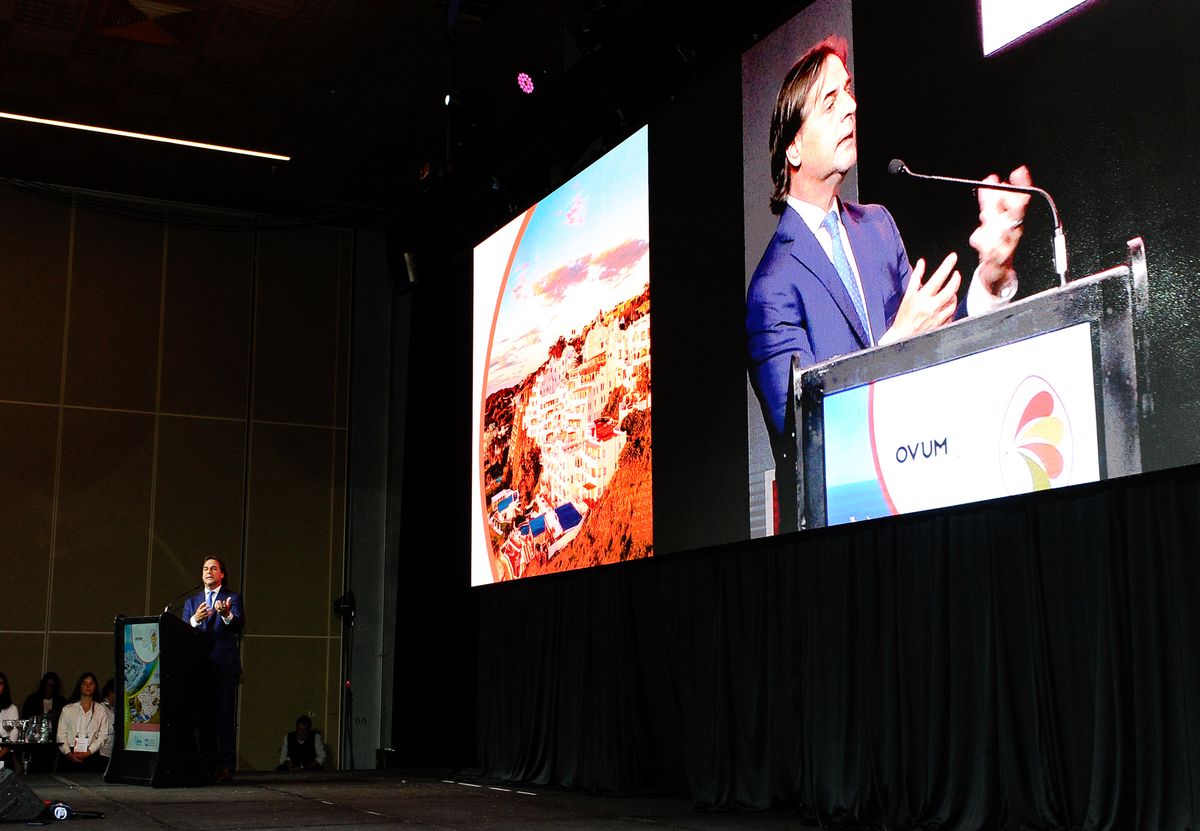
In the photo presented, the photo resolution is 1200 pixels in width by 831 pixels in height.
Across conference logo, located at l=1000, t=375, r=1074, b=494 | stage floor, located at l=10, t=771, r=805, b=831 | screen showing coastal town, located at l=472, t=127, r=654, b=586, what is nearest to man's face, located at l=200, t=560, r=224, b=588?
stage floor, located at l=10, t=771, r=805, b=831

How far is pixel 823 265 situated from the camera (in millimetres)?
4816

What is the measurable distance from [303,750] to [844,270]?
6.91 meters

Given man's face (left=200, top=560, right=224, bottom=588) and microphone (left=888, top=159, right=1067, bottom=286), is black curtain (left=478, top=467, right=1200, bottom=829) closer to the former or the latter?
microphone (left=888, top=159, right=1067, bottom=286)

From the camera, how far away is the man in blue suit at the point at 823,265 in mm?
4352

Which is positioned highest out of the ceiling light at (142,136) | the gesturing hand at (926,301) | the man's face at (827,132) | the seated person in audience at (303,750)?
the ceiling light at (142,136)

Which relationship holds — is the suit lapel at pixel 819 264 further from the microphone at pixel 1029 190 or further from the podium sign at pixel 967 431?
the microphone at pixel 1029 190

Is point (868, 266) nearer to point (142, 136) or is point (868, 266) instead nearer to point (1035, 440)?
point (1035, 440)

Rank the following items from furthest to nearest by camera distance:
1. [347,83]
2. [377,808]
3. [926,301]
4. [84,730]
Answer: [84,730] < [347,83] < [377,808] < [926,301]

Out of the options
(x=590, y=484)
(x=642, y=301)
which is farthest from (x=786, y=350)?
(x=590, y=484)

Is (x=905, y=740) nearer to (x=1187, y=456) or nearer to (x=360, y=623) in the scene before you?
(x=1187, y=456)

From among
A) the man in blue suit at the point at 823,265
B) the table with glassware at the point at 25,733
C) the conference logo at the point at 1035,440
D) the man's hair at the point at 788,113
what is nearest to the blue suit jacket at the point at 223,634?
the table with glassware at the point at 25,733

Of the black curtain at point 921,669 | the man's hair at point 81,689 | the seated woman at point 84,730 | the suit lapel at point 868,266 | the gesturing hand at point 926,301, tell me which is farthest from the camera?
the man's hair at point 81,689

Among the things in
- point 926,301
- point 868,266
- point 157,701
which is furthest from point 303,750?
point 926,301

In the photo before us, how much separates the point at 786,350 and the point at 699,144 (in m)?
1.26
